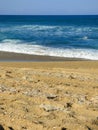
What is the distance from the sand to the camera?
5.97m

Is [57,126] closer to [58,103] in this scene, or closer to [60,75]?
[58,103]

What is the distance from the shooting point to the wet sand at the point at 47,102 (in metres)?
5.97

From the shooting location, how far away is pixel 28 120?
19.6ft

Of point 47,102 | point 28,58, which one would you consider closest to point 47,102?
point 47,102

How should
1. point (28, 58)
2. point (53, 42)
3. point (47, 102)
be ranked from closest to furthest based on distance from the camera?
1. point (47, 102)
2. point (28, 58)
3. point (53, 42)

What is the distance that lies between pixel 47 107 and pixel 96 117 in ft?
2.94

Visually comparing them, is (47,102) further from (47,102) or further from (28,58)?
(28,58)

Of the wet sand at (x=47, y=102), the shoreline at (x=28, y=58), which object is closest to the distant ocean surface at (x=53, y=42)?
the shoreline at (x=28, y=58)

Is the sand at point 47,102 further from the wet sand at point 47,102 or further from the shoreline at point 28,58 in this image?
the shoreline at point 28,58

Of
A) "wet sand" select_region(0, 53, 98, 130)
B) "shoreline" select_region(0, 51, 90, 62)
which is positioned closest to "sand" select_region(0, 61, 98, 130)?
"wet sand" select_region(0, 53, 98, 130)

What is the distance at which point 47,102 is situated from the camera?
706 cm

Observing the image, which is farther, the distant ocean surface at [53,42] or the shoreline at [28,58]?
the distant ocean surface at [53,42]

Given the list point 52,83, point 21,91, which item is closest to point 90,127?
point 21,91

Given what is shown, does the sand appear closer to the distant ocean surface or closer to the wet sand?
the wet sand
